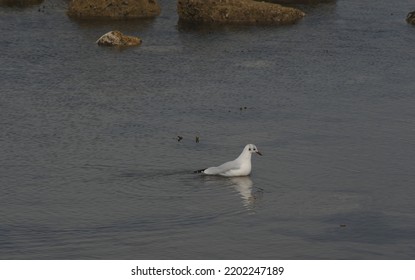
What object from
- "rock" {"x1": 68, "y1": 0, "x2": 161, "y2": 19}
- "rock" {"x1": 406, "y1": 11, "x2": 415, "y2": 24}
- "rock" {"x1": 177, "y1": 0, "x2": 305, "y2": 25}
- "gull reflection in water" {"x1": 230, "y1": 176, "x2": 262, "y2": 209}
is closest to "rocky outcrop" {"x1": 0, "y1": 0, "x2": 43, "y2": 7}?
"rock" {"x1": 68, "y1": 0, "x2": 161, "y2": 19}

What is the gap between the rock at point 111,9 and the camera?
73.8 meters

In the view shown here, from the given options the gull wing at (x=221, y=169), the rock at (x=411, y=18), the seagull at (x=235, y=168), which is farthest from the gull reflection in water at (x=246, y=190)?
the rock at (x=411, y=18)

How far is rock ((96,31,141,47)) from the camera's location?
209 ft

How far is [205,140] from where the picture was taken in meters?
42.6

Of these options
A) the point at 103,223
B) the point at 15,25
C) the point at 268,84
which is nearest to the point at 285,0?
the point at 15,25

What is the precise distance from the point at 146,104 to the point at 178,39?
1759cm

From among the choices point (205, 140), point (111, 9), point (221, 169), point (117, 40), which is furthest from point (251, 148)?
point (111, 9)

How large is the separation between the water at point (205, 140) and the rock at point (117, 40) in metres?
0.65

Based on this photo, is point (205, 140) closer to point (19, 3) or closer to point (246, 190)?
point (246, 190)

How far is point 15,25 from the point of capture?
6981 centimetres

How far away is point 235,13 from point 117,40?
12085 mm

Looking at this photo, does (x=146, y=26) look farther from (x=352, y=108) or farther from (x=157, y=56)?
(x=352, y=108)

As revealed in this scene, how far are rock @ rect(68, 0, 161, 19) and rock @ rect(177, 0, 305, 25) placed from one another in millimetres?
3079

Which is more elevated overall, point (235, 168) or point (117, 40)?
point (117, 40)
